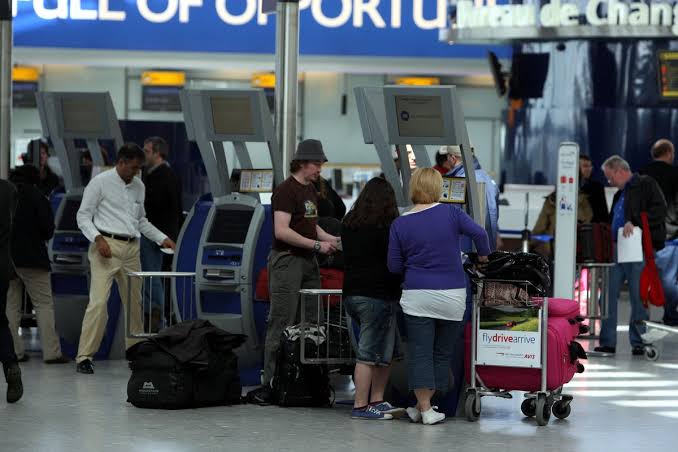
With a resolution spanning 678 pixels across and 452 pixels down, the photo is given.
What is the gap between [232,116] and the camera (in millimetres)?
9102

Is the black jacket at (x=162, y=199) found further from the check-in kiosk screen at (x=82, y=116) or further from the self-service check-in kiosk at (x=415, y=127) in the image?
the self-service check-in kiosk at (x=415, y=127)

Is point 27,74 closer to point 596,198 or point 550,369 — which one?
point 596,198

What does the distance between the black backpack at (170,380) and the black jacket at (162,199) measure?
2.64 metres

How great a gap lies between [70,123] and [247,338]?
2.55m

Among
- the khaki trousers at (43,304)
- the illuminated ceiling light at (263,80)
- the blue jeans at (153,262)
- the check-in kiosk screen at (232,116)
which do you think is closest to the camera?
the check-in kiosk screen at (232,116)

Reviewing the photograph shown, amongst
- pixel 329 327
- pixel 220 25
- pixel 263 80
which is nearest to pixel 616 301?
pixel 329 327

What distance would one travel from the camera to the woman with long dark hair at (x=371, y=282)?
7504 millimetres

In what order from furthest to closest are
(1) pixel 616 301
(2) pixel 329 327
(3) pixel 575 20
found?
(3) pixel 575 20
(1) pixel 616 301
(2) pixel 329 327

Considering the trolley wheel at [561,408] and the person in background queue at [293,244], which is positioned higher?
the person in background queue at [293,244]

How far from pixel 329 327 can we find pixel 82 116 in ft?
10.4

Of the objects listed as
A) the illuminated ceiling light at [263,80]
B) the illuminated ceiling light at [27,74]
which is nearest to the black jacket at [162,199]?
the illuminated ceiling light at [263,80]

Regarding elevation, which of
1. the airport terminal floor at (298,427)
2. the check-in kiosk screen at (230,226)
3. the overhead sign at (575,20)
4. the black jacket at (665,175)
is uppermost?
the overhead sign at (575,20)

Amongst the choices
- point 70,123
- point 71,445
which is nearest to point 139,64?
point 70,123

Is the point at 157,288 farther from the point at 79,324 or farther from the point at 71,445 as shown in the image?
the point at 71,445
